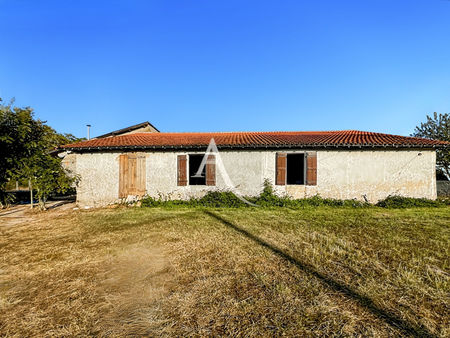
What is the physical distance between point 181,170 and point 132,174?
6.99ft

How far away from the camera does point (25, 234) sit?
4.97 meters

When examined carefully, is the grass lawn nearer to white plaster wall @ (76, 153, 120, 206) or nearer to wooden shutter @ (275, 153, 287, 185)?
wooden shutter @ (275, 153, 287, 185)

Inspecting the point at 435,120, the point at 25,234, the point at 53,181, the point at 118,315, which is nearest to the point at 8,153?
the point at 53,181

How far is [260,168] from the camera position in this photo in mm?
8352

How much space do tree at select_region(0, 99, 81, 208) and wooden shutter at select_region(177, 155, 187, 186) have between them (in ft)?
13.9

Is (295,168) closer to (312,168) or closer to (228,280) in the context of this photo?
(312,168)

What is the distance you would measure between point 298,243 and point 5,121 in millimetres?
10506

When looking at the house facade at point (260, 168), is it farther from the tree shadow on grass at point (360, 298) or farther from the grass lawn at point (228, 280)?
the tree shadow on grass at point (360, 298)

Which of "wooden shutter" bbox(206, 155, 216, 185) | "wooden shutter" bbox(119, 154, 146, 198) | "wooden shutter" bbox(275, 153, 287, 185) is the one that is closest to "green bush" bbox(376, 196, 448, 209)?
"wooden shutter" bbox(275, 153, 287, 185)

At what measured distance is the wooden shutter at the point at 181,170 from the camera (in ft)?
27.9

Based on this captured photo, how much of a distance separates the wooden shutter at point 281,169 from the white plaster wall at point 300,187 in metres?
0.20

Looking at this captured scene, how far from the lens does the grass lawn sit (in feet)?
6.22

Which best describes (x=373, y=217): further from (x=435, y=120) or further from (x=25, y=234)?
(x=435, y=120)

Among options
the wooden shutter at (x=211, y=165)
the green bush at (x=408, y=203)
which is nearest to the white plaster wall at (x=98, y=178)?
the wooden shutter at (x=211, y=165)
